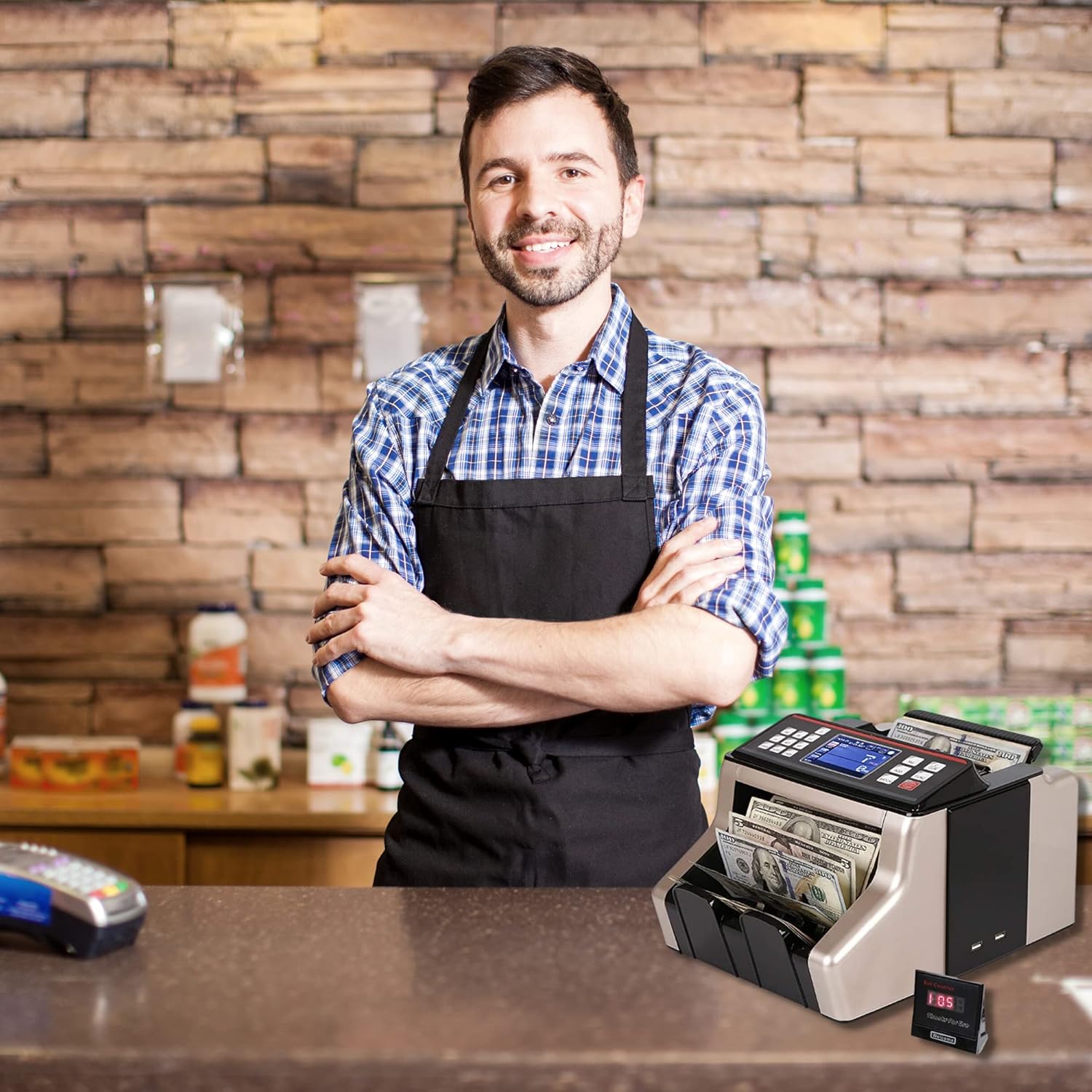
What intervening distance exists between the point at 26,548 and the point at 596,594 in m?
1.89

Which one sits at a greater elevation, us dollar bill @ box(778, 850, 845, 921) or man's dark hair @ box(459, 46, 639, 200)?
man's dark hair @ box(459, 46, 639, 200)

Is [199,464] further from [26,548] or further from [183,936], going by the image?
[183,936]

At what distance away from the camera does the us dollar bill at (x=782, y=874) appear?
1.04 meters

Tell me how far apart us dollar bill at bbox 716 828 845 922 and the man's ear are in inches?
42.8

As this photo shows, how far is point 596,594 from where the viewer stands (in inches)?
67.8

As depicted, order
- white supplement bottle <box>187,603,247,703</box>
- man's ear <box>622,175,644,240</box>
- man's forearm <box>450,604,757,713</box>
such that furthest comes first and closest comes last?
white supplement bottle <box>187,603,247,703</box> → man's ear <box>622,175,644,240</box> → man's forearm <box>450,604,757,713</box>

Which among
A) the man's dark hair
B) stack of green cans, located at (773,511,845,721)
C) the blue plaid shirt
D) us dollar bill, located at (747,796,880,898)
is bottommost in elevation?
stack of green cans, located at (773,511,845,721)

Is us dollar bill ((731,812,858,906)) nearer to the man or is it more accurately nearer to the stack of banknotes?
the stack of banknotes

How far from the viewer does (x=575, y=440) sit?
1799 mm

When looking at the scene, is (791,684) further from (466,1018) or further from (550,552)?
(466,1018)

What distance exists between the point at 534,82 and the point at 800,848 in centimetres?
120

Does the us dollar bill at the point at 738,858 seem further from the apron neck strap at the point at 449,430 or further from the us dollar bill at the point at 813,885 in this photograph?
the apron neck strap at the point at 449,430

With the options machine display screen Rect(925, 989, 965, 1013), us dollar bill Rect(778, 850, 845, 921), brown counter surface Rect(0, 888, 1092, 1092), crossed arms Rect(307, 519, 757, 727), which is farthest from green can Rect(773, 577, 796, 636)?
machine display screen Rect(925, 989, 965, 1013)

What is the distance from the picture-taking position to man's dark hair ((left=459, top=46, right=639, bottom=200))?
5.83 ft
